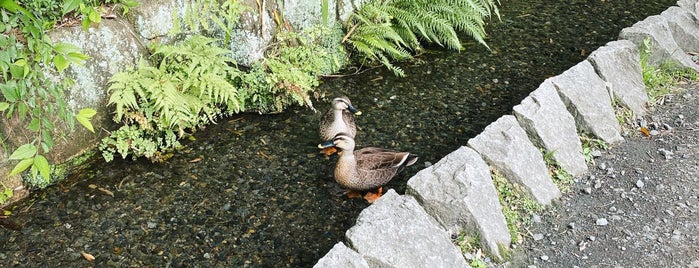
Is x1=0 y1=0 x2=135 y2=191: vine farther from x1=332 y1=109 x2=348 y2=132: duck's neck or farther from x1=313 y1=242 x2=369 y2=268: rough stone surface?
x1=332 y1=109 x2=348 y2=132: duck's neck

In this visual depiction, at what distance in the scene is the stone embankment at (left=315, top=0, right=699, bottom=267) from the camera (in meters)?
3.96

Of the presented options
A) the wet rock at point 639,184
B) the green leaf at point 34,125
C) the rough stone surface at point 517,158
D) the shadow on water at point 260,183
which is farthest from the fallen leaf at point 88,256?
the wet rock at point 639,184

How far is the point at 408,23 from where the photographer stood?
275 inches

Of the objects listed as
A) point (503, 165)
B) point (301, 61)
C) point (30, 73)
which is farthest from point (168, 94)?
point (503, 165)

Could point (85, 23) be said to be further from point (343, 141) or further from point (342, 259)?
point (342, 259)

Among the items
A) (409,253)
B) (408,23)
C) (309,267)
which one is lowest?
(309,267)

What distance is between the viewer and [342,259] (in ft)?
12.0

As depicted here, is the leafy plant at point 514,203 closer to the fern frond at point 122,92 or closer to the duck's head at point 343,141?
the duck's head at point 343,141

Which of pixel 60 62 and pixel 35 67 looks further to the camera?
pixel 35 67

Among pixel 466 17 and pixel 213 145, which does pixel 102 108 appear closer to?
pixel 213 145

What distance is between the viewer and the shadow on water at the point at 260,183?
4.39 m

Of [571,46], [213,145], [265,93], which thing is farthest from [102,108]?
[571,46]

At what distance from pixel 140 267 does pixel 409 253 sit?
1.66 m

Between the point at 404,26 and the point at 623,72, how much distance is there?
82.9 inches
